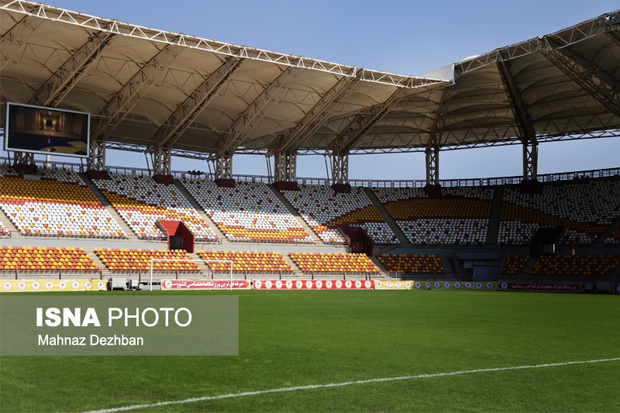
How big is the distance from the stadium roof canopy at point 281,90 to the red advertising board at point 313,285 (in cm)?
1602

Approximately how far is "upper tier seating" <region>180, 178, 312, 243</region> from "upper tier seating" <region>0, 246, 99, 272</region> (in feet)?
50.7

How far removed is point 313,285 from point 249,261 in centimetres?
647

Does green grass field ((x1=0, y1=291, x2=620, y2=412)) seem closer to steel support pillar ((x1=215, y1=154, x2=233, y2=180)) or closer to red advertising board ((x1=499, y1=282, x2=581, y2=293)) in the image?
red advertising board ((x1=499, y1=282, x2=581, y2=293))

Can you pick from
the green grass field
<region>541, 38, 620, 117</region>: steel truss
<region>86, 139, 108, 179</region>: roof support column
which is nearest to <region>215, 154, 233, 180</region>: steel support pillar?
<region>86, 139, 108, 179</region>: roof support column

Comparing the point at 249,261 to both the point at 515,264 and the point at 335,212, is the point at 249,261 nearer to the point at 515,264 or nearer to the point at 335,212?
the point at 335,212

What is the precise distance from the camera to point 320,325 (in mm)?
19000

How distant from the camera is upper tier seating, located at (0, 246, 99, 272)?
43.9 m

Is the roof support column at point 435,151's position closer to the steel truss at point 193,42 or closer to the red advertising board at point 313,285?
the steel truss at point 193,42

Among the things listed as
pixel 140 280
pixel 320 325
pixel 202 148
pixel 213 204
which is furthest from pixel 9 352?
pixel 202 148

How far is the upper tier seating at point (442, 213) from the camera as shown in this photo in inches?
2704

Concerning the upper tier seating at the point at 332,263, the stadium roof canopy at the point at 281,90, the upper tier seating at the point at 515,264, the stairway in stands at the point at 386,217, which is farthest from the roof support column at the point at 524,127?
the upper tier seating at the point at 332,263

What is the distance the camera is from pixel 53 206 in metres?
54.6

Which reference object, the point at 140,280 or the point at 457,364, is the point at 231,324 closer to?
the point at 457,364

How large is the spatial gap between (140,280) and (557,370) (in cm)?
3674
